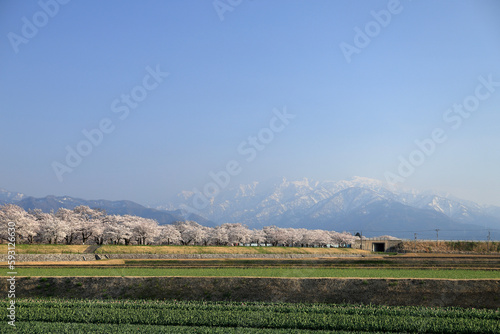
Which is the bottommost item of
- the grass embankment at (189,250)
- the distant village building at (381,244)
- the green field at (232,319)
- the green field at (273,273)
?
the distant village building at (381,244)

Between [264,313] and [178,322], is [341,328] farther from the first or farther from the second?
[178,322]

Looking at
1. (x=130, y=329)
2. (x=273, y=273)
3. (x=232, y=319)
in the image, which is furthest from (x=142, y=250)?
(x=130, y=329)

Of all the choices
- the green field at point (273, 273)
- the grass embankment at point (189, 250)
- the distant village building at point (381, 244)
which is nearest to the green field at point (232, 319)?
the green field at point (273, 273)

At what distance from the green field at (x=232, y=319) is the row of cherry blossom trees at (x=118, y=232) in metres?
64.2

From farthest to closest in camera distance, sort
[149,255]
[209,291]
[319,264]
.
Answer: [149,255], [319,264], [209,291]

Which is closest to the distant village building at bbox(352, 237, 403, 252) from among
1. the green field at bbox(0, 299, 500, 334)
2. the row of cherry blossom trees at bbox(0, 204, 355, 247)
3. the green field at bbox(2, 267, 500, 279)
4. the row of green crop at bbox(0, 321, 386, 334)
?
the row of cherry blossom trees at bbox(0, 204, 355, 247)

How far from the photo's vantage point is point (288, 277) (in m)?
23.7

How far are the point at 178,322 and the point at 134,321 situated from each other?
6.35 feet

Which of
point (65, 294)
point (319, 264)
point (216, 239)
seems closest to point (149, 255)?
point (319, 264)

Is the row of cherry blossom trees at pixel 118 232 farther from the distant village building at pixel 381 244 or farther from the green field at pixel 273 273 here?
the green field at pixel 273 273

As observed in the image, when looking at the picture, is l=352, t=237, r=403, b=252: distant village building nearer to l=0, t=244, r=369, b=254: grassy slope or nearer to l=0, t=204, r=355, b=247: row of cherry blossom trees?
l=0, t=204, r=355, b=247: row of cherry blossom trees

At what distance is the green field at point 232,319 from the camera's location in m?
15.8

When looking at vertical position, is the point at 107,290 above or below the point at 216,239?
above

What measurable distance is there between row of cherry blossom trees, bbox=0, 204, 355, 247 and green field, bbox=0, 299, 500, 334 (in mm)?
64186
